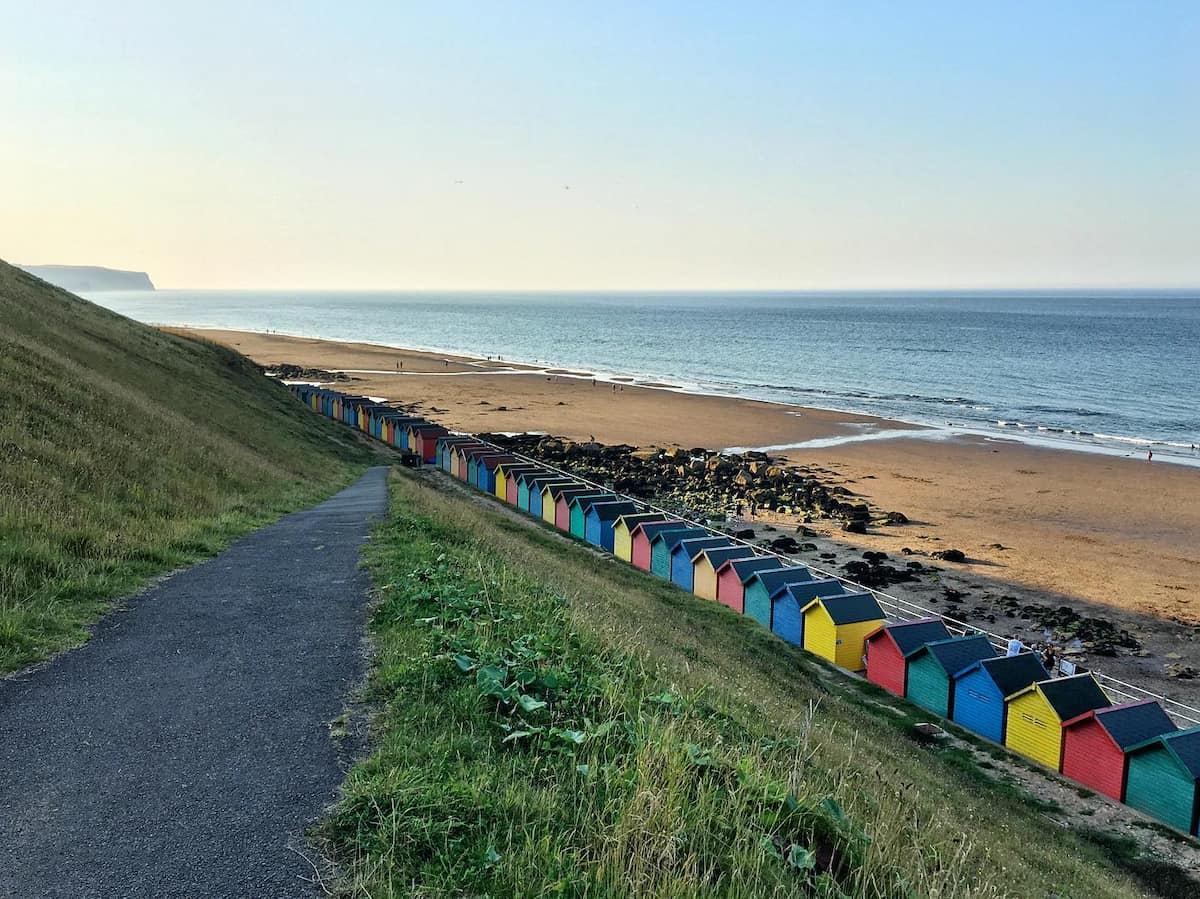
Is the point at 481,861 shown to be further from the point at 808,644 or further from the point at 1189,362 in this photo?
the point at 1189,362

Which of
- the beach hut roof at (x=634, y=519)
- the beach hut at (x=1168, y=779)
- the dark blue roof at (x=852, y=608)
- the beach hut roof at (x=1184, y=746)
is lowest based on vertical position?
the beach hut at (x=1168, y=779)

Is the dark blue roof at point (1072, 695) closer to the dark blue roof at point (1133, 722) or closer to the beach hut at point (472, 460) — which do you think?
the dark blue roof at point (1133, 722)

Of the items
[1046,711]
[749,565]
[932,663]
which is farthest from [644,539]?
[1046,711]

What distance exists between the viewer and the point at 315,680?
7855 millimetres

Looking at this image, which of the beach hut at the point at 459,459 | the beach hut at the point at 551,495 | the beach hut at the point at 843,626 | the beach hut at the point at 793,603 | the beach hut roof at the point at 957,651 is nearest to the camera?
the beach hut roof at the point at 957,651

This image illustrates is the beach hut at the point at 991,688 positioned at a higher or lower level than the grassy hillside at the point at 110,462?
lower

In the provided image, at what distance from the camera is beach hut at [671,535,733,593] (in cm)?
2627

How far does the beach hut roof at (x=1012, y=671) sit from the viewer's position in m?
18.2

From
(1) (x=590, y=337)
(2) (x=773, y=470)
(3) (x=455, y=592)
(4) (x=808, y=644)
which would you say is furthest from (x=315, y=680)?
(1) (x=590, y=337)

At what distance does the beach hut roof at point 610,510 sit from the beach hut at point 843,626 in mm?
10648

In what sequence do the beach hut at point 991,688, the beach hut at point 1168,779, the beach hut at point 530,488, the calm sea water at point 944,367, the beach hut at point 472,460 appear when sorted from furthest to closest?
1. the calm sea water at point 944,367
2. the beach hut at point 472,460
3. the beach hut at point 530,488
4. the beach hut at point 991,688
5. the beach hut at point 1168,779

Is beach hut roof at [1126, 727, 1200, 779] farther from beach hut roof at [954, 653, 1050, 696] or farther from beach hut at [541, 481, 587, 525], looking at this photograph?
beach hut at [541, 481, 587, 525]

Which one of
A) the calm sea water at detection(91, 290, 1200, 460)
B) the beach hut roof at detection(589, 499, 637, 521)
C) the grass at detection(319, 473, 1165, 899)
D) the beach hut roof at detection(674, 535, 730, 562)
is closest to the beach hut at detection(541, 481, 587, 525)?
the beach hut roof at detection(589, 499, 637, 521)

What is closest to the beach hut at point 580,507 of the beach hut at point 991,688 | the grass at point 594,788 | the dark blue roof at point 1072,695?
the beach hut at point 991,688
